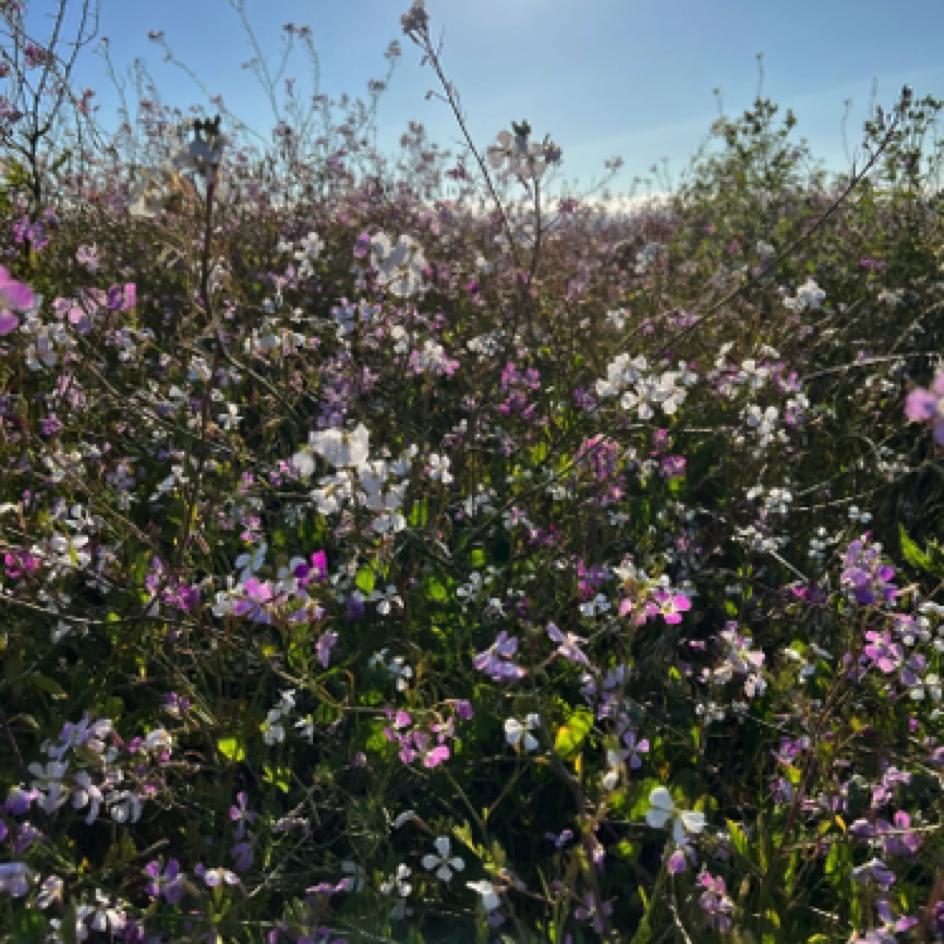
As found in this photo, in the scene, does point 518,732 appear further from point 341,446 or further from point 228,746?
point 228,746

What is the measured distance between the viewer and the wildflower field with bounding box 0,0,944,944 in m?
1.20

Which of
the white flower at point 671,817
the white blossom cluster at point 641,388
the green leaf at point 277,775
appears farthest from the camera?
the white blossom cluster at point 641,388

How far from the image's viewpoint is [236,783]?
167 cm

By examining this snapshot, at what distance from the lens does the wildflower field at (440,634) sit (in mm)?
1203

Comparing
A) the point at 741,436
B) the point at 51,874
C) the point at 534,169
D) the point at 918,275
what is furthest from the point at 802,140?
the point at 51,874

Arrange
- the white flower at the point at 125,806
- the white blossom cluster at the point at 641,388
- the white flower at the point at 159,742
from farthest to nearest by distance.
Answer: the white blossom cluster at the point at 641,388 < the white flower at the point at 159,742 < the white flower at the point at 125,806

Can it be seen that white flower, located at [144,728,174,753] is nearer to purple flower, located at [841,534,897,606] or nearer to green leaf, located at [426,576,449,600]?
green leaf, located at [426,576,449,600]

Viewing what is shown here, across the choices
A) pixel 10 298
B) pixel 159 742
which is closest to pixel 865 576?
pixel 159 742

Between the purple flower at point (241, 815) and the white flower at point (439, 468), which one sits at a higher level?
the white flower at point (439, 468)

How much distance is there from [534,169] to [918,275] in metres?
2.87

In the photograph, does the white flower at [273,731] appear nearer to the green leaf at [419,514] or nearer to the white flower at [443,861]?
the white flower at [443,861]

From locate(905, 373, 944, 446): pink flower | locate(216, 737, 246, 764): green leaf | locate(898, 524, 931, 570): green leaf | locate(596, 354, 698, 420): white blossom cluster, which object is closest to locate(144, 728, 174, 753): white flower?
locate(216, 737, 246, 764): green leaf

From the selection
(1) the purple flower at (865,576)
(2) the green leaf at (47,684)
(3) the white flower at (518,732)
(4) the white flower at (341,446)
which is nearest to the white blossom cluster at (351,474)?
(4) the white flower at (341,446)

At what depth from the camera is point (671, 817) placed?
99 centimetres
